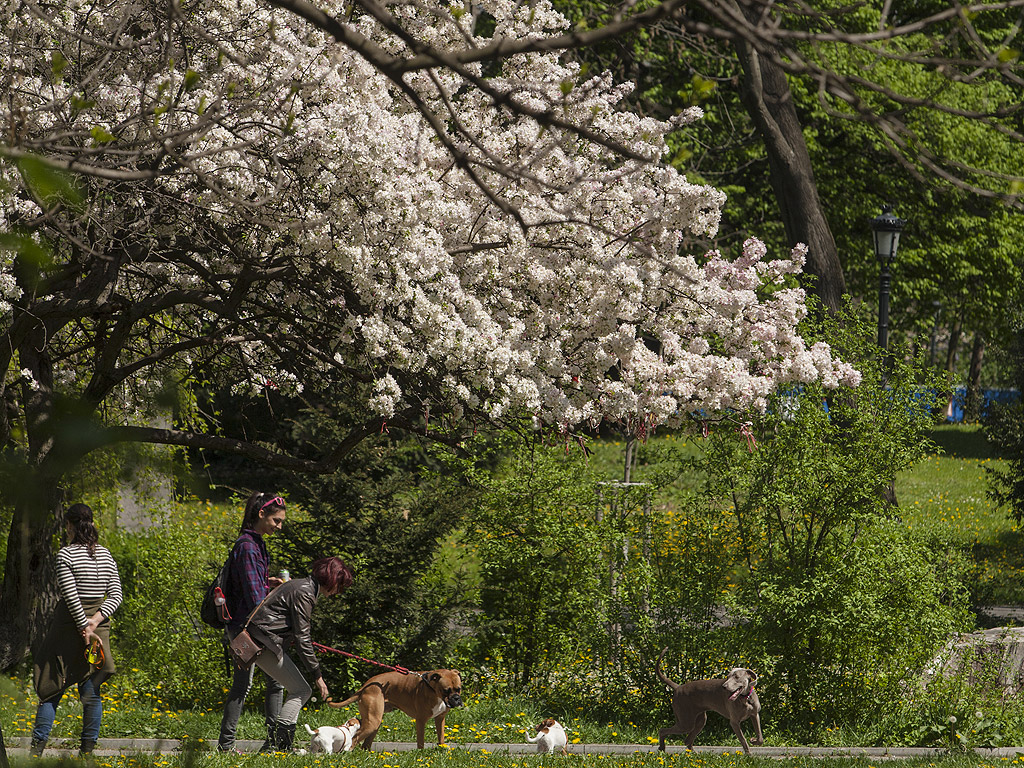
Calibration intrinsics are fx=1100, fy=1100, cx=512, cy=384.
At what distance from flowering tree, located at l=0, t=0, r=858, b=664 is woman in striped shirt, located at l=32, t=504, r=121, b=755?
65 cm

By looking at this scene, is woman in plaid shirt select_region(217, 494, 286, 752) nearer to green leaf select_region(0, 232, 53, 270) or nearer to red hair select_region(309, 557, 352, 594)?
red hair select_region(309, 557, 352, 594)

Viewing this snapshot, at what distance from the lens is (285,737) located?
281 inches

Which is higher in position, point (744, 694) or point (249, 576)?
point (249, 576)

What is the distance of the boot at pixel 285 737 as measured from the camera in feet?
23.4

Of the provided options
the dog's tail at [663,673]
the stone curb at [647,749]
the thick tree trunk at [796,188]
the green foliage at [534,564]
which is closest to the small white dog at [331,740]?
the stone curb at [647,749]

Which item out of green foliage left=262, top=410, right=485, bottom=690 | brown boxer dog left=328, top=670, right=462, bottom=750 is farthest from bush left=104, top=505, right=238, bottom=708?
brown boxer dog left=328, top=670, right=462, bottom=750

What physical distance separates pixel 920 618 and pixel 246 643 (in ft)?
16.3

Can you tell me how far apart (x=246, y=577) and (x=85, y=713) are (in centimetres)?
120

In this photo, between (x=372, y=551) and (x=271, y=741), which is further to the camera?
(x=372, y=551)

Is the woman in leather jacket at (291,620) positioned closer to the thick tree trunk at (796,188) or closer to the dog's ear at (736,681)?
the dog's ear at (736,681)

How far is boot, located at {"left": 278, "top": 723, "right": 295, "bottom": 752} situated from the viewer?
281 inches

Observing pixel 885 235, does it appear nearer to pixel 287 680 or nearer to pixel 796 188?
pixel 796 188

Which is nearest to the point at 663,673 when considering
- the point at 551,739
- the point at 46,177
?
the point at 551,739

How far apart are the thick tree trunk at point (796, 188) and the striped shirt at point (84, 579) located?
861 centimetres
